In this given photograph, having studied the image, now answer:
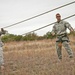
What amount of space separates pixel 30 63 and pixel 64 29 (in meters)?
1.48

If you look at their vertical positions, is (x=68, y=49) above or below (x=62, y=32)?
below

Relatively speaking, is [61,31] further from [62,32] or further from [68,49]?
[68,49]

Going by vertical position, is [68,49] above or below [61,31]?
below

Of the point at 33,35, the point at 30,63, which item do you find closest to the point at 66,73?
the point at 30,63

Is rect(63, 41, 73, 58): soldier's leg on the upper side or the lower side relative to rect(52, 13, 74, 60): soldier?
lower

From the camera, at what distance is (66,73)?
1055 cm

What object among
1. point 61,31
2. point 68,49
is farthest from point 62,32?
point 68,49

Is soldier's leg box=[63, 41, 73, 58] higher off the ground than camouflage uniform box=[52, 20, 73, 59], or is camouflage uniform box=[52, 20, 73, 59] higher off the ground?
camouflage uniform box=[52, 20, 73, 59]

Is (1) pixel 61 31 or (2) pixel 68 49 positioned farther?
(1) pixel 61 31

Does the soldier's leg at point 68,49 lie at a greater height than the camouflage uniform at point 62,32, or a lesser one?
lesser

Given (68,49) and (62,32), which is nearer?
(68,49)

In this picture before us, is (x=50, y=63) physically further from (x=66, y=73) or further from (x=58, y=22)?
(x=66, y=73)

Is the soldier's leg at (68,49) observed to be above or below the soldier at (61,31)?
below

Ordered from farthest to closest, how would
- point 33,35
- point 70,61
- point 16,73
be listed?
point 33,35
point 70,61
point 16,73
